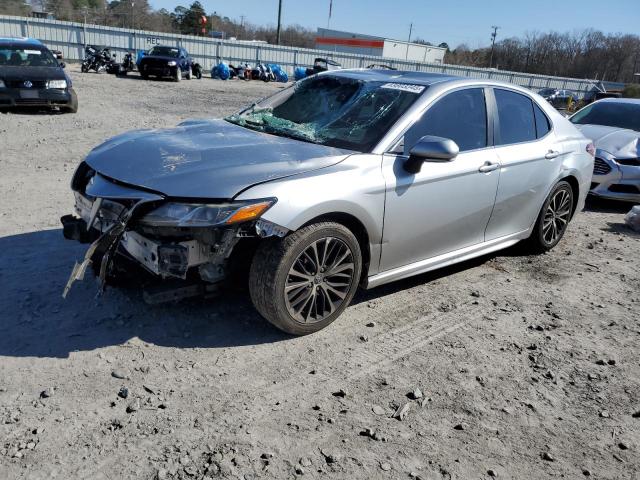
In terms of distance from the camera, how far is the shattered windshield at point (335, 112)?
13.6ft

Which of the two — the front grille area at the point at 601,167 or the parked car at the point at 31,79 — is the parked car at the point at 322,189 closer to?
the front grille area at the point at 601,167

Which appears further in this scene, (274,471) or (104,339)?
(104,339)

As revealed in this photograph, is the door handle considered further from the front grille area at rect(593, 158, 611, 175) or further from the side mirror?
the front grille area at rect(593, 158, 611, 175)

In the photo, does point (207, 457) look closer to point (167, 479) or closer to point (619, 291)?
point (167, 479)

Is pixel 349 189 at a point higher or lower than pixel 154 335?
higher

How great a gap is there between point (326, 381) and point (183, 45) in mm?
35378

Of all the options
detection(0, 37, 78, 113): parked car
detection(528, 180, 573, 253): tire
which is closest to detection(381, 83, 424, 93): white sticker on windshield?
detection(528, 180, 573, 253): tire

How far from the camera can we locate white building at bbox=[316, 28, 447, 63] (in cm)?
6825

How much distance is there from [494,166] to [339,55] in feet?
124

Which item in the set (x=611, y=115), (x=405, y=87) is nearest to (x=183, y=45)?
(x=611, y=115)

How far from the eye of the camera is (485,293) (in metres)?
4.86

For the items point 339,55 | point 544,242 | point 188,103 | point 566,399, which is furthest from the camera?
point 339,55

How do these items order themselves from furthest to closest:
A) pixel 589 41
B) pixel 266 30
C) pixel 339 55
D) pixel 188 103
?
pixel 266 30
pixel 589 41
pixel 339 55
pixel 188 103

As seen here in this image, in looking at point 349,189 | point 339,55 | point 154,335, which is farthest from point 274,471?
point 339,55
